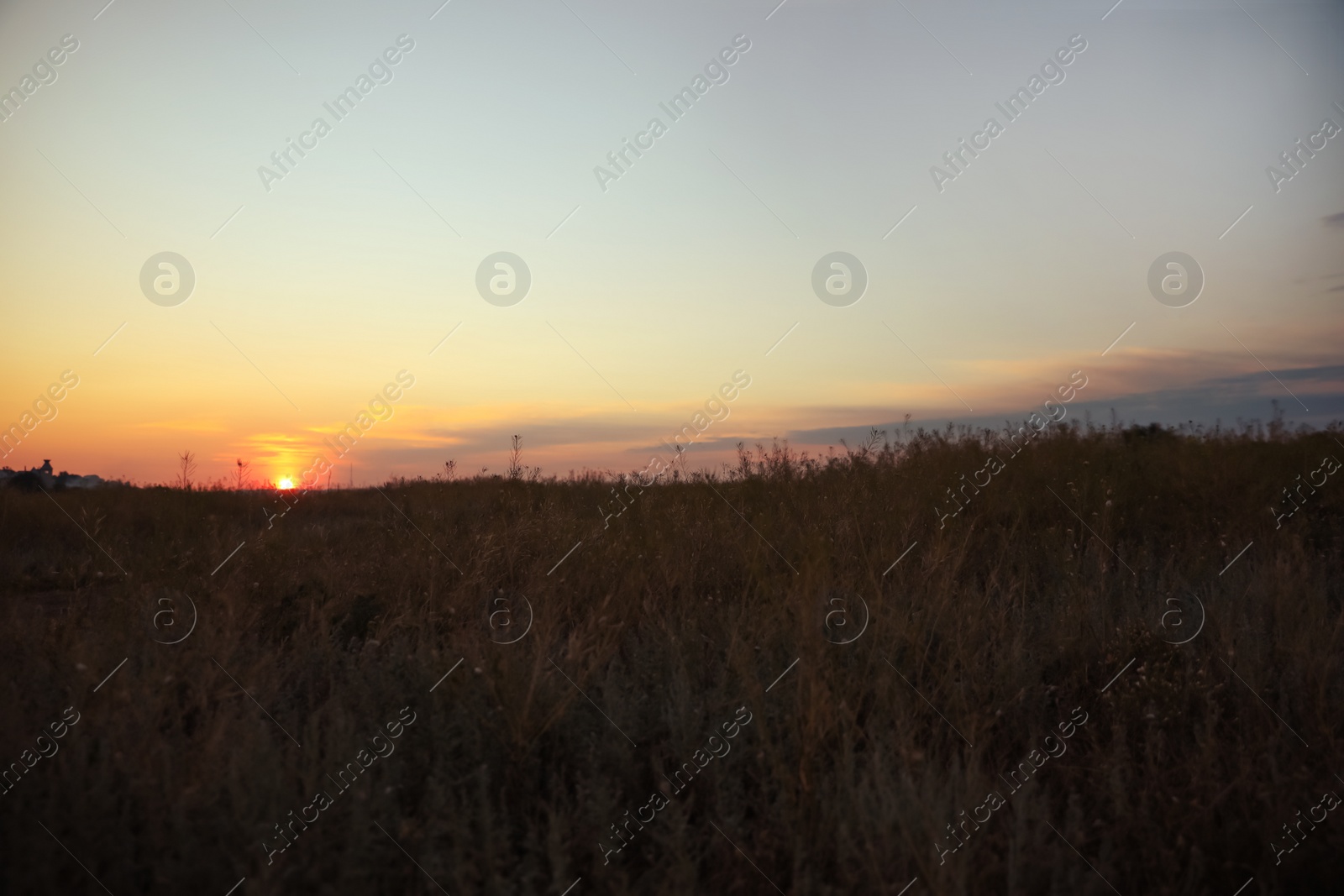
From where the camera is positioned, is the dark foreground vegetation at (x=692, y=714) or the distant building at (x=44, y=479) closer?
the dark foreground vegetation at (x=692, y=714)

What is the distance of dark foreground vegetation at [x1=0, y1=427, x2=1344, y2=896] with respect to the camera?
242cm

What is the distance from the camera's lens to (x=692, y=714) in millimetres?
3215

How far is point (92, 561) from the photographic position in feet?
21.8

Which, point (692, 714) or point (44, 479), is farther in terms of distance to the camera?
point (44, 479)

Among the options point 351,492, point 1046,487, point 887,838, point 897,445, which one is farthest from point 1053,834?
point 351,492

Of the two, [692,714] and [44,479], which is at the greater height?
[44,479]

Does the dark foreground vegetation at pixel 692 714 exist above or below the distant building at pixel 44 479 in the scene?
below

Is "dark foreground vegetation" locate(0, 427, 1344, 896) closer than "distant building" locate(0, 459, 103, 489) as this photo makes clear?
Yes

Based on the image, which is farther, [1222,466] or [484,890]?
[1222,466]

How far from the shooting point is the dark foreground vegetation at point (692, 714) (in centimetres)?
242

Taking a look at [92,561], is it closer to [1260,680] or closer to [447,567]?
[447,567]

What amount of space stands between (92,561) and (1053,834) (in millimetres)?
7901

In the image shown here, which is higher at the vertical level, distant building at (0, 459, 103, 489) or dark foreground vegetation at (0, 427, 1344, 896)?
distant building at (0, 459, 103, 489)

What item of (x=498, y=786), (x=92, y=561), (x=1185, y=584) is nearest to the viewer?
(x=498, y=786)
